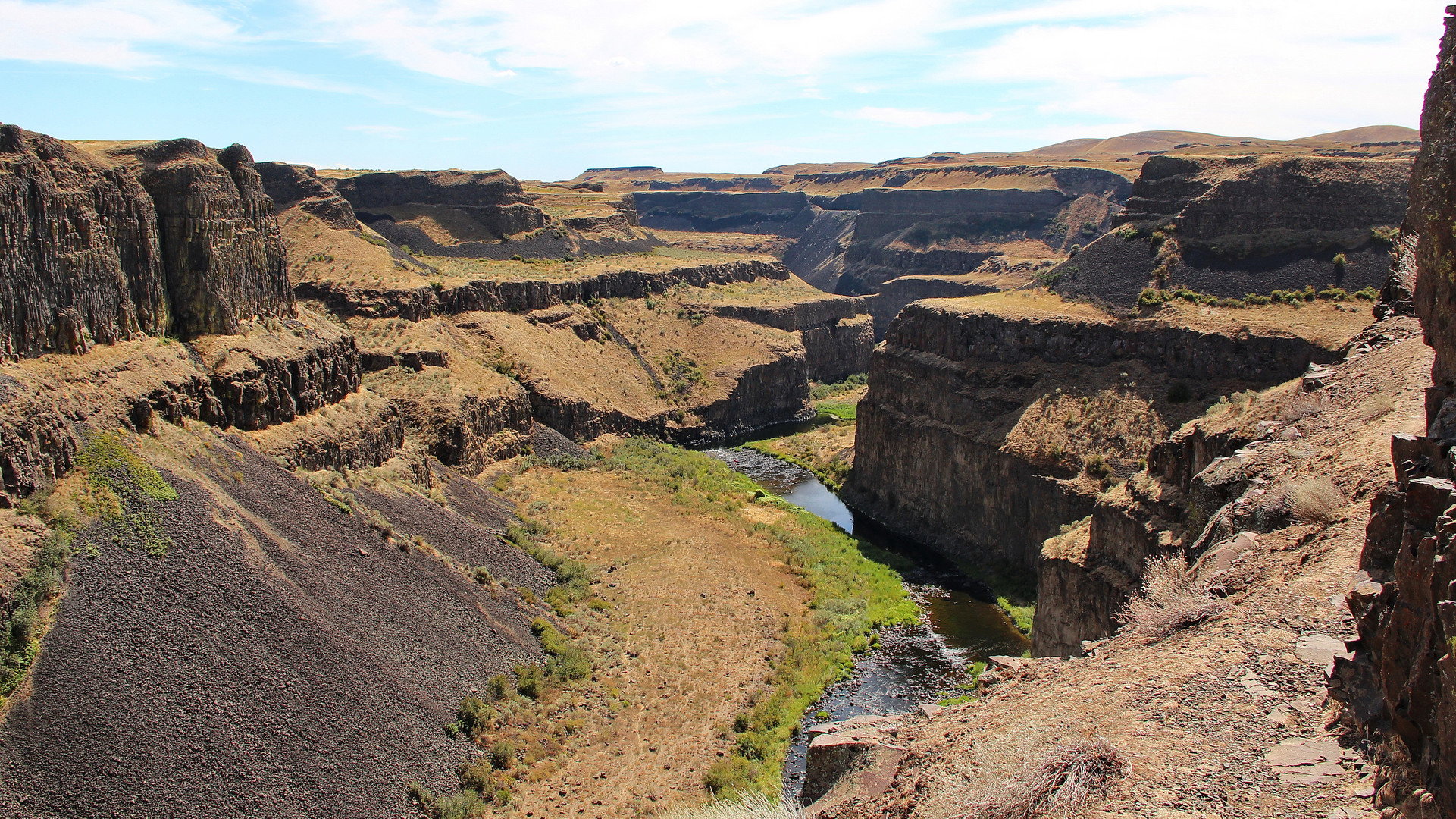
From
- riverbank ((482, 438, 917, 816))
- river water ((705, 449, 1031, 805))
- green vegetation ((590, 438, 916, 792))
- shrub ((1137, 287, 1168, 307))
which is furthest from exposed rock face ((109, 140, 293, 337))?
shrub ((1137, 287, 1168, 307))

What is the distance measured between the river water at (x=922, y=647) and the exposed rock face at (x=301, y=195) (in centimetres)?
4855

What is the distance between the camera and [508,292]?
8381 cm

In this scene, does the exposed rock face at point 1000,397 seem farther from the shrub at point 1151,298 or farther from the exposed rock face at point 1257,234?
the exposed rock face at point 1257,234

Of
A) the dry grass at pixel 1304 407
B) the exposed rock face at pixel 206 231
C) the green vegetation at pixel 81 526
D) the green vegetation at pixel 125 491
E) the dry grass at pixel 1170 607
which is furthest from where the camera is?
the exposed rock face at pixel 206 231

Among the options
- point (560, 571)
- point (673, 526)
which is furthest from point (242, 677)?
point (673, 526)

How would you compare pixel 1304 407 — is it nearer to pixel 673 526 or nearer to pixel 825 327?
pixel 673 526

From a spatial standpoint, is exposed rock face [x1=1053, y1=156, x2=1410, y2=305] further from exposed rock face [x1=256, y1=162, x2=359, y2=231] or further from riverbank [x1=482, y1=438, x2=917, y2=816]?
exposed rock face [x1=256, y1=162, x2=359, y2=231]

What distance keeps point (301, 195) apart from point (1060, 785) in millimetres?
80902

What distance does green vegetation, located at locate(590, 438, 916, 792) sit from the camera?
3409 cm

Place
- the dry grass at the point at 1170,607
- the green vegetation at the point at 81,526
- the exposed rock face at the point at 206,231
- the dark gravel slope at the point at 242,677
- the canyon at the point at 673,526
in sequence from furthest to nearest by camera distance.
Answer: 1. the exposed rock face at the point at 206,231
2. the green vegetation at the point at 81,526
3. the dark gravel slope at the point at 242,677
4. the dry grass at the point at 1170,607
5. the canyon at the point at 673,526

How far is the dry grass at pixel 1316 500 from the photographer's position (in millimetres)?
21078

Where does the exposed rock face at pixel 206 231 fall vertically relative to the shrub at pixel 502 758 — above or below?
above

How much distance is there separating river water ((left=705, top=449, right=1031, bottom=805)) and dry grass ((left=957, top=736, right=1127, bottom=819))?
670 inches

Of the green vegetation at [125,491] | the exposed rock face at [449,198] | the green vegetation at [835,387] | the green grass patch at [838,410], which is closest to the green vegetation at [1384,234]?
the green grass patch at [838,410]
